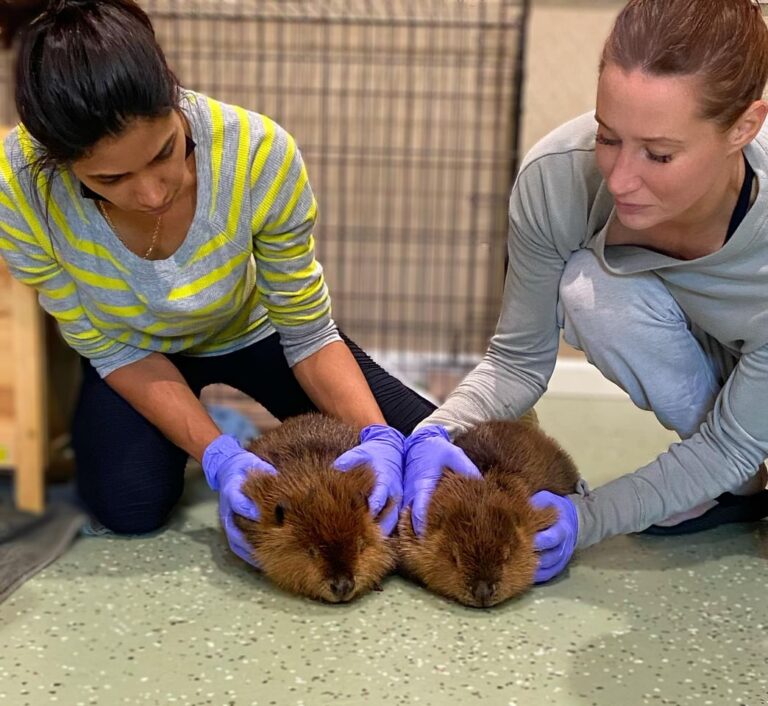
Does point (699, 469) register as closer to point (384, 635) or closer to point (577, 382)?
point (384, 635)

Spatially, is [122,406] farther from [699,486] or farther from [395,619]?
[699,486]

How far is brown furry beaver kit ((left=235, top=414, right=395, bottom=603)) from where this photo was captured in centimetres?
142

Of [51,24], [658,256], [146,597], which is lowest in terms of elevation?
[146,597]

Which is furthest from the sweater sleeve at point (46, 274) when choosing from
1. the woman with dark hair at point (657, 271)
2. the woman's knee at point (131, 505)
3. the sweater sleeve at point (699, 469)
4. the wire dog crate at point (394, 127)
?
the wire dog crate at point (394, 127)

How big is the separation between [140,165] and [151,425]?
64 cm

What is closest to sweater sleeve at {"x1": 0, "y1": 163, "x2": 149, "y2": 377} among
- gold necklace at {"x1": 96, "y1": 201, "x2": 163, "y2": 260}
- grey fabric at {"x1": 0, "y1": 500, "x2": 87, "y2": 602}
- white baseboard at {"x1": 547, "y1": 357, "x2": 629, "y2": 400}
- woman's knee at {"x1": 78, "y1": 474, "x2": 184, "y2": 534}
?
gold necklace at {"x1": 96, "y1": 201, "x2": 163, "y2": 260}

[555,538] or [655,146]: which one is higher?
[655,146]

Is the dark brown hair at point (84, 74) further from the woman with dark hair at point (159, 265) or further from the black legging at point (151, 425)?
the black legging at point (151, 425)

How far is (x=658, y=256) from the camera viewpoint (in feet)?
5.03

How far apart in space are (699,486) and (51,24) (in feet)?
4.18

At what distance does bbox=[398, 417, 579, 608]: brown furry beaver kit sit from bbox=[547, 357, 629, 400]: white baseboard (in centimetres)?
143

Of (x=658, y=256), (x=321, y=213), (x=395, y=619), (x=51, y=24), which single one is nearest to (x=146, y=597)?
(x=395, y=619)

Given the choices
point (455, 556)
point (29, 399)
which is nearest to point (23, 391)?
point (29, 399)

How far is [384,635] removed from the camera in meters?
1.40
